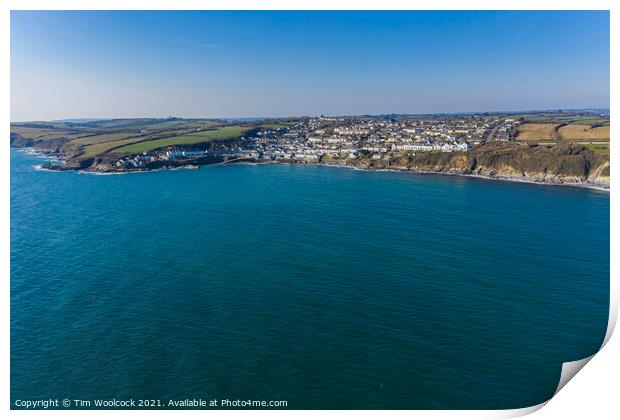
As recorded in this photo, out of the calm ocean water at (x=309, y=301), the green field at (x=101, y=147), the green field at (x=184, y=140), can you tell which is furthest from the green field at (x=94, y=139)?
the calm ocean water at (x=309, y=301)

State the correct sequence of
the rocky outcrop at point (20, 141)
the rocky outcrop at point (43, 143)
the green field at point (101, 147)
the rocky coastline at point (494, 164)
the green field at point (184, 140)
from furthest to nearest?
1. the rocky outcrop at point (20, 141)
2. the rocky outcrop at point (43, 143)
3. the green field at point (184, 140)
4. the green field at point (101, 147)
5. the rocky coastline at point (494, 164)

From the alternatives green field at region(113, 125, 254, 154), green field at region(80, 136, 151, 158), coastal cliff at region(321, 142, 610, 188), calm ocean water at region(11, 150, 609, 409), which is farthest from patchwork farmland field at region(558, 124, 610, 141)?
green field at region(80, 136, 151, 158)

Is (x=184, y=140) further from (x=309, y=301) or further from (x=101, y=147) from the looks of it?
(x=309, y=301)

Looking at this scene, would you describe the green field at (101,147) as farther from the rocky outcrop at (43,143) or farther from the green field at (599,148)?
the green field at (599,148)

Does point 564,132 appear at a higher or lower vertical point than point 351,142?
higher

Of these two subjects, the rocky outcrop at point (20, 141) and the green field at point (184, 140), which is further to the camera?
the rocky outcrop at point (20, 141)

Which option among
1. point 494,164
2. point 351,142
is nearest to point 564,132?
point 494,164

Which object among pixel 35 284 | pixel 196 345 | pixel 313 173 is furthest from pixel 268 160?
pixel 196 345
